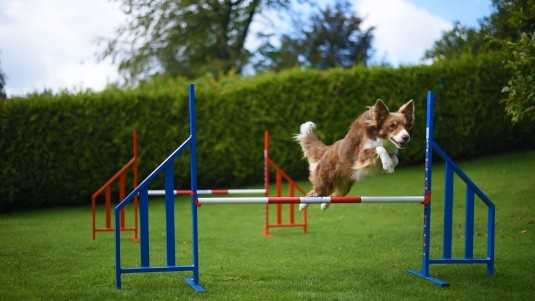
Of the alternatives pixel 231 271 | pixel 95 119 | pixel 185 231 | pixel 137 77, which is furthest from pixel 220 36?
pixel 231 271

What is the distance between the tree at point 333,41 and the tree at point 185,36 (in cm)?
404

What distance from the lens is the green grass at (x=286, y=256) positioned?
17.1ft

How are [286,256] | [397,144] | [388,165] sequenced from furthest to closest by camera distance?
[286,256] → [397,144] → [388,165]

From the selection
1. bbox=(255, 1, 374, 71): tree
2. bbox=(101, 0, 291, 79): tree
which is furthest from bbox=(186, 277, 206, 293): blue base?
bbox=(255, 1, 374, 71): tree

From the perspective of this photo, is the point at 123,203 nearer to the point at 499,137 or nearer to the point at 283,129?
the point at 283,129

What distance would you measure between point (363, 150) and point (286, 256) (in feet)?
7.61

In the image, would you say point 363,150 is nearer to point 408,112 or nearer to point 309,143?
point 408,112

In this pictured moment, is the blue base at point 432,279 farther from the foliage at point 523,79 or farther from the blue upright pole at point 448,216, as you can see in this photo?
the foliage at point 523,79

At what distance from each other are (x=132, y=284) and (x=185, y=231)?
381 cm

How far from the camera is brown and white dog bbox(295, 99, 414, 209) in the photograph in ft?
16.6

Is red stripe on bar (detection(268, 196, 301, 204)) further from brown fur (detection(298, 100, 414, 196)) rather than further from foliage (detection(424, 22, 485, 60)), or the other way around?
foliage (detection(424, 22, 485, 60))

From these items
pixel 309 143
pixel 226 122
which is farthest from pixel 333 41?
pixel 309 143

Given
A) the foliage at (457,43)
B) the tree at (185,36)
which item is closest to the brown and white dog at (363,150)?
the foliage at (457,43)

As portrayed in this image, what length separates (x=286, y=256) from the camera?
7051 millimetres
